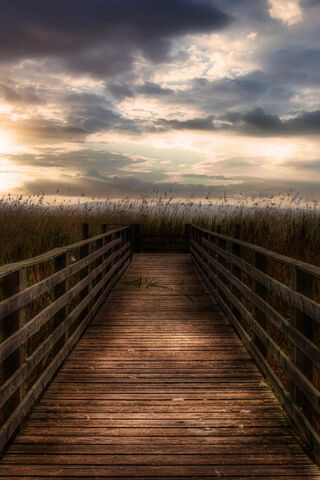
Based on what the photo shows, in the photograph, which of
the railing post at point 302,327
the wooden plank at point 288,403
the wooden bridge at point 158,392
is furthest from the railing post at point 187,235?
the railing post at point 302,327

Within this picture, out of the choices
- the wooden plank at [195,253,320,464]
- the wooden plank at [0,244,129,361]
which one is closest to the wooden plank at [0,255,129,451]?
the wooden plank at [0,244,129,361]

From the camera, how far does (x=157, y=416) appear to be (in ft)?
11.8

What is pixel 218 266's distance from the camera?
7.72 m

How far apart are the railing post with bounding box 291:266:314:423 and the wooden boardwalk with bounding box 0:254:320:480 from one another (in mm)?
269

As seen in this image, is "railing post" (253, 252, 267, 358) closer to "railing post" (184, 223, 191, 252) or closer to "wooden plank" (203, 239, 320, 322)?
"wooden plank" (203, 239, 320, 322)

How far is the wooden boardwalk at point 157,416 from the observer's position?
9.46 ft

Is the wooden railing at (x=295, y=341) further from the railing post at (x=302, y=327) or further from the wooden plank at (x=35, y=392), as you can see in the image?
the wooden plank at (x=35, y=392)

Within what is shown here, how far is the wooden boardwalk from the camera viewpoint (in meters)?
2.88

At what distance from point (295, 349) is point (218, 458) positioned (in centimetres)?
106

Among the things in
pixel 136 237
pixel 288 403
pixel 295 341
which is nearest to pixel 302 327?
pixel 295 341

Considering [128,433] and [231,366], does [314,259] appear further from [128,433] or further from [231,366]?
[128,433]

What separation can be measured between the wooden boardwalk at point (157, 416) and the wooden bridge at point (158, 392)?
0.01 m

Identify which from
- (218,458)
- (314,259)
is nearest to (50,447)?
(218,458)

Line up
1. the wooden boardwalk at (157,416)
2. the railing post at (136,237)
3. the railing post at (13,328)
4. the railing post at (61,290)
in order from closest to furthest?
1. the wooden boardwalk at (157,416)
2. the railing post at (13,328)
3. the railing post at (61,290)
4. the railing post at (136,237)
